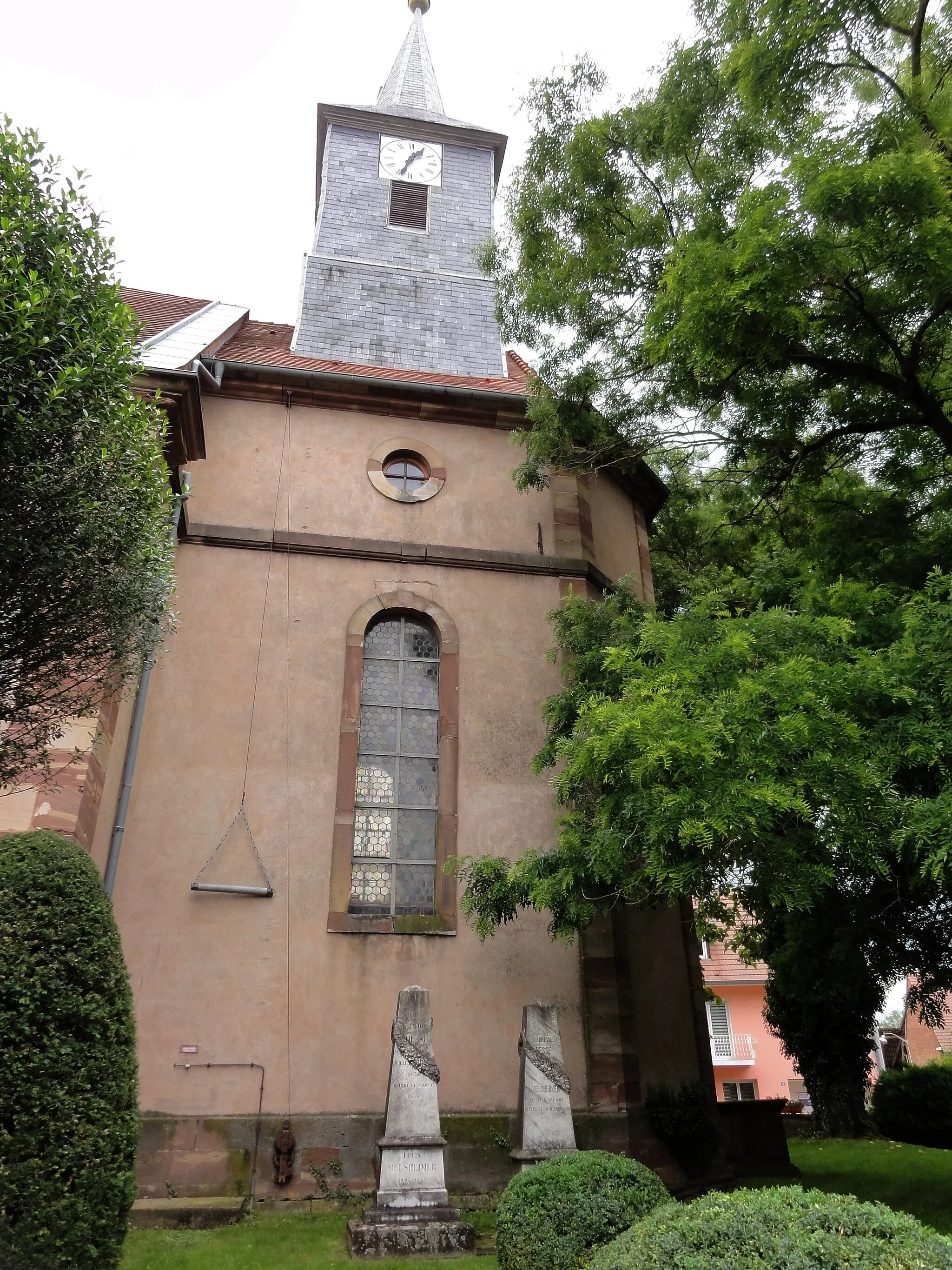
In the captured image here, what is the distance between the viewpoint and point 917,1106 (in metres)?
16.4

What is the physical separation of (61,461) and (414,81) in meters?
19.8

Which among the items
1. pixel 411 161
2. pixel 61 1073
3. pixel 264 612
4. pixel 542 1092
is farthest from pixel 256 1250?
pixel 411 161

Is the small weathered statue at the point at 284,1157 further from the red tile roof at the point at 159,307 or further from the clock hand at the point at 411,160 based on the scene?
the clock hand at the point at 411,160

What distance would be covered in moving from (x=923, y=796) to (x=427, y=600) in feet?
20.6

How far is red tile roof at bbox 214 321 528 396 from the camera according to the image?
12672mm

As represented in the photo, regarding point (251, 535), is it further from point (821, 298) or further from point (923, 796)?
point (923, 796)

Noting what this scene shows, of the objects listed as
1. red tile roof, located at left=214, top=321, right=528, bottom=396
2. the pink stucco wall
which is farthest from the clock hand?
the pink stucco wall

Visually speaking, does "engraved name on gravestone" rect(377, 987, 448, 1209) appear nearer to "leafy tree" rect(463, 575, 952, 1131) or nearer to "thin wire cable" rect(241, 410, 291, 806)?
"leafy tree" rect(463, 575, 952, 1131)

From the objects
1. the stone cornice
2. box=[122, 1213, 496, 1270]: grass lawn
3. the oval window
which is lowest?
box=[122, 1213, 496, 1270]: grass lawn

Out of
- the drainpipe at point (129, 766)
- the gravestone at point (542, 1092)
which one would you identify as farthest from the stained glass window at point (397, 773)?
the drainpipe at point (129, 766)

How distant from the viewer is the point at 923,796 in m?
6.64

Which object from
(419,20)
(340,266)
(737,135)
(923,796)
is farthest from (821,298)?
(419,20)

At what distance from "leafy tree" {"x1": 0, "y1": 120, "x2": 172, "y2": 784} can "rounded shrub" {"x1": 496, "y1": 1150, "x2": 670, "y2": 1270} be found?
14.4ft

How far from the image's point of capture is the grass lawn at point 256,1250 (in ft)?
21.6
